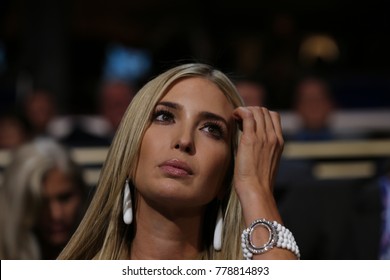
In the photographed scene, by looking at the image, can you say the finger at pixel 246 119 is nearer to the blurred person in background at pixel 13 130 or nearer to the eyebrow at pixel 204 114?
the eyebrow at pixel 204 114

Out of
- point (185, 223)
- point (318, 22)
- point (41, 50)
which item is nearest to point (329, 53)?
point (318, 22)

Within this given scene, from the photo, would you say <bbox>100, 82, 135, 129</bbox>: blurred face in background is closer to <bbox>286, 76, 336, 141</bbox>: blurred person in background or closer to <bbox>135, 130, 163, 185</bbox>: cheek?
<bbox>286, 76, 336, 141</bbox>: blurred person in background

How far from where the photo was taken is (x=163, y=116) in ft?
9.37

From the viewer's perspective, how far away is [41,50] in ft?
31.3

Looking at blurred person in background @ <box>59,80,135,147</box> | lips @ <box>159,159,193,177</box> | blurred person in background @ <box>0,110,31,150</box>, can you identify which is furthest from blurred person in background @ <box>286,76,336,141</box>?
lips @ <box>159,159,193,177</box>

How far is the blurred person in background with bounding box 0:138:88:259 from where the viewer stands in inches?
179

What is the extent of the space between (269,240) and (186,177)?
294mm

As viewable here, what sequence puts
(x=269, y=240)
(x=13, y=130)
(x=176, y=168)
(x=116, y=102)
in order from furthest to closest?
(x=116, y=102), (x=13, y=130), (x=176, y=168), (x=269, y=240)

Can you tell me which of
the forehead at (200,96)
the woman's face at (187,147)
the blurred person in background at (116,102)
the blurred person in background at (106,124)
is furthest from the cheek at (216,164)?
the blurred person in background at (116,102)

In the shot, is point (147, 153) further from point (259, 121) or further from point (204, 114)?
point (259, 121)

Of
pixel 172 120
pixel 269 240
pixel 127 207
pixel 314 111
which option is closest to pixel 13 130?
pixel 314 111

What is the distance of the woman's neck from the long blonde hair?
0.17ft

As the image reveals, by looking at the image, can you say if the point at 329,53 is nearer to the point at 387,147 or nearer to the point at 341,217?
the point at 387,147
